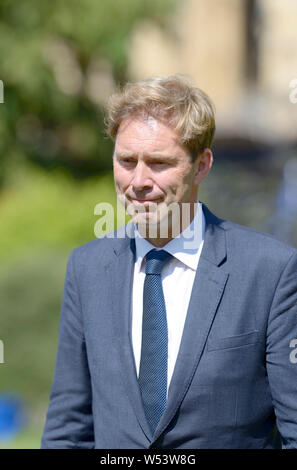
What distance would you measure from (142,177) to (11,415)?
19.6ft

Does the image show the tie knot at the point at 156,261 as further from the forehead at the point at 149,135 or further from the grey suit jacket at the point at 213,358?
the forehead at the point at 149,135

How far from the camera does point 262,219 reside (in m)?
10.4

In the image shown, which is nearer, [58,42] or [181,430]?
[181,430]

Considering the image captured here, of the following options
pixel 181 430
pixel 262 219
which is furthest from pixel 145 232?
pixel 262 219

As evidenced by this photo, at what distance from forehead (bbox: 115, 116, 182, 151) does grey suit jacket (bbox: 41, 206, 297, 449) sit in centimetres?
39

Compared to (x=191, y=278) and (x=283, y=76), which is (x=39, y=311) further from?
(x=283, y=76)

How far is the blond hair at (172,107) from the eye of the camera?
8.91 feet

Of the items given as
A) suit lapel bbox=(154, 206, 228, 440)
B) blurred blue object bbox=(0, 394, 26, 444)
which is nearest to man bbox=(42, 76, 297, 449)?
suit lapel bbox=(154, 206, 228, 440)

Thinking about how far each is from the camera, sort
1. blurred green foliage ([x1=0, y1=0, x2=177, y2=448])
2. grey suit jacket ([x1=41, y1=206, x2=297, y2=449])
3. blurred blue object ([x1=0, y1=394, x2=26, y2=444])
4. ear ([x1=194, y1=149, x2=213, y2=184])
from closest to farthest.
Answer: grey suit jacket ([x1=41, y1=206, x2=297, y2=449]), ear ([x1=194, y1=149, x2=213, y2=184]), blurred blue object ([x1=0, y1=394, x2=26, y2=444]), blurred green foliage ([x1=0, y1=0, x2=177, y2=448])

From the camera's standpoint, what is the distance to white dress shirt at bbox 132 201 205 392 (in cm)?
282

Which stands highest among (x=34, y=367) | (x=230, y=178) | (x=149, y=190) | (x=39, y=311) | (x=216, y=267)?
(x=149, y=190)

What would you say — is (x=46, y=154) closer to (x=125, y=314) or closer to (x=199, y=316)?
(x=125, y=314)

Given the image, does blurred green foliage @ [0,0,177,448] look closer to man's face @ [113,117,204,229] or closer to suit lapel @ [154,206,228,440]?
suit lapel @ [154,206,228,440]

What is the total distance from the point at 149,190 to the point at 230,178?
8233 mm
